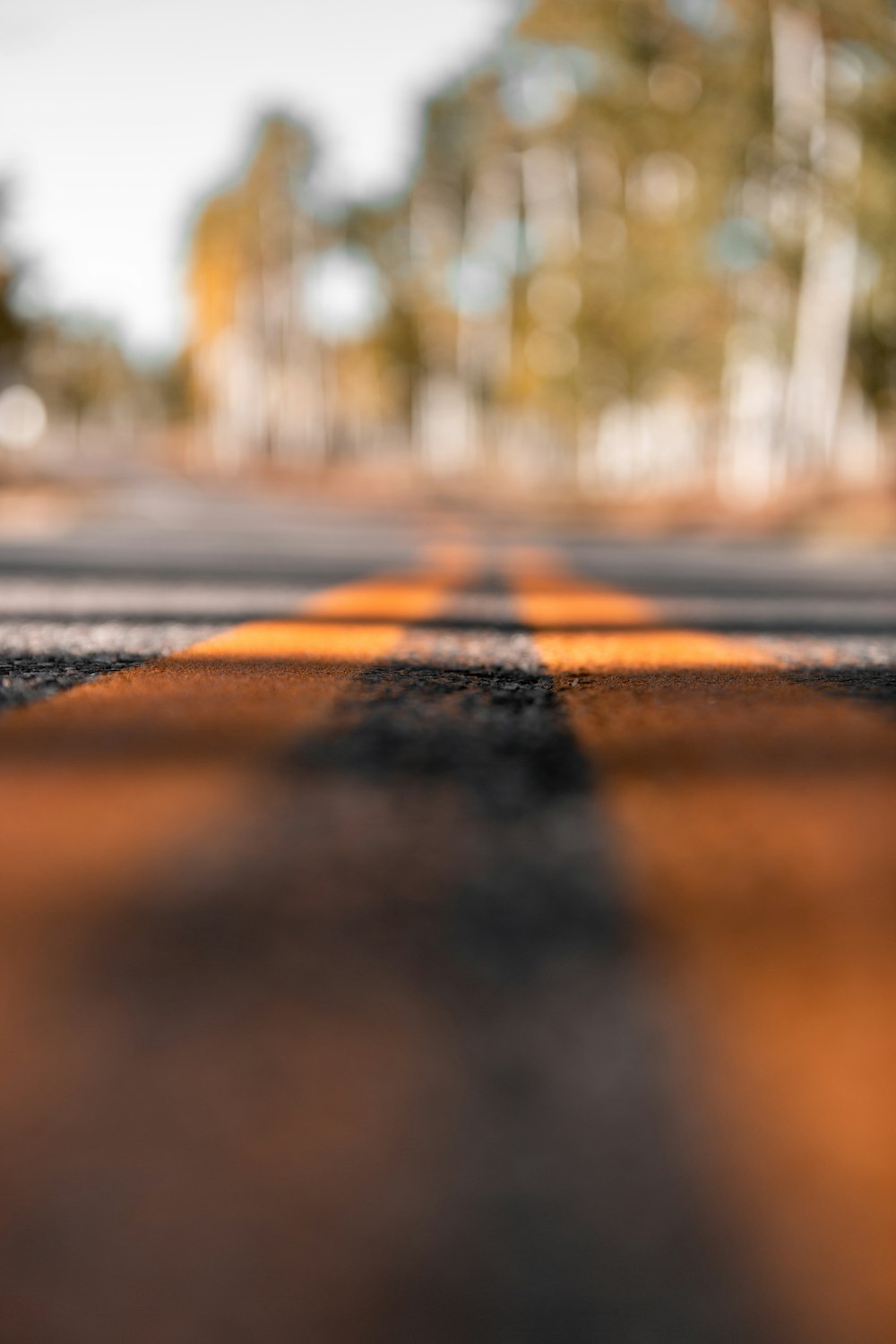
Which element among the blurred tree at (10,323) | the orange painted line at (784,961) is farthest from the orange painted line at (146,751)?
the blurred tree at (10,323)

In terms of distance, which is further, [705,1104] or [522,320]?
[522,320]

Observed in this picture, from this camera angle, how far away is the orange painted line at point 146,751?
4.61ft

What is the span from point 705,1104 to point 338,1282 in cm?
31

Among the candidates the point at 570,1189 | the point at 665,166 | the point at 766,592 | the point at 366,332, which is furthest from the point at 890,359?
the point at 570,1189

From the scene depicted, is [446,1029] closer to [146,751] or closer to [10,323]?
[146,751]

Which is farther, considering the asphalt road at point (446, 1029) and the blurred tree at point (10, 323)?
the blurred tree at point (10, 323)

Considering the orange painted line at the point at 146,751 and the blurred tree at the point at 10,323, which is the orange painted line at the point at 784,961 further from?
the blurred tree at the point at 10,323

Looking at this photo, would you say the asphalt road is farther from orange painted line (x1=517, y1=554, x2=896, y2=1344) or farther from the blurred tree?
the blurred tree

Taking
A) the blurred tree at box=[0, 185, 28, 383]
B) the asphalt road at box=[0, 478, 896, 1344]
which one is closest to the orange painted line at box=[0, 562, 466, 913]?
the asphalt road at box=[0, 478, 896, 1344]

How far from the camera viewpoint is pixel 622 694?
2539 mm

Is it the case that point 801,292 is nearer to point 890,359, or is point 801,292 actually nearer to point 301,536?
point 890,359

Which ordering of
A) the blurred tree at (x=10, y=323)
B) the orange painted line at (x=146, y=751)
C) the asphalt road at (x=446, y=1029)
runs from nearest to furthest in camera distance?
the asphalt road at (x=446, y=1029)
the orange painted line at (x=146, y=751)
the blurred tree at (x=10, y=323)

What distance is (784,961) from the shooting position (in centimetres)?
112

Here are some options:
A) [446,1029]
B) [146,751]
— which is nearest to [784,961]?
[446,1029]
